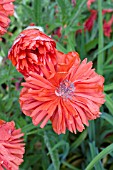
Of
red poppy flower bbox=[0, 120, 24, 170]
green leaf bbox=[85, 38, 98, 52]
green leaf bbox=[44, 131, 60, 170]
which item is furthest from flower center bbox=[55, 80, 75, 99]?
green leaf bbox=[85, 38, 98, 52]

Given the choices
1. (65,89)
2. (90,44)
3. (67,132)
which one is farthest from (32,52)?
(90,44)

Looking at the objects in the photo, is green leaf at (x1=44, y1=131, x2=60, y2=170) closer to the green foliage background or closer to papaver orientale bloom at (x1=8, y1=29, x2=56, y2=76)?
the green foliage background

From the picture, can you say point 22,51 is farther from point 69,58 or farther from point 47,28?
point 47,28

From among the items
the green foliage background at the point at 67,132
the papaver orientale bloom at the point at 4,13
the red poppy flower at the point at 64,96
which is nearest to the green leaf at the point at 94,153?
the green foliage background at the point at 67,132

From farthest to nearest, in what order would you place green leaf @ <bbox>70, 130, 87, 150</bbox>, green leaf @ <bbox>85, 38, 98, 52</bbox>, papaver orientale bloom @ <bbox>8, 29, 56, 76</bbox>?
1. green leaf @ <bbox>85, 38, 98, 52</bbox>
2. green leaf @ <bbox>70, 130, 87, 150</bbox>
3. papaver orientale bloom @ <bbox>8, 29, 56, 76</bbox>

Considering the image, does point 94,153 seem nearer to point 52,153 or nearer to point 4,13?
point 52,153

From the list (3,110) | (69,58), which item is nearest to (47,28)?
(3,110)

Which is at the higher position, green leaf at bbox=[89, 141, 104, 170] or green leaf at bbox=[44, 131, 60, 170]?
green leaf at bbox=[44, 131, 60, 170]
